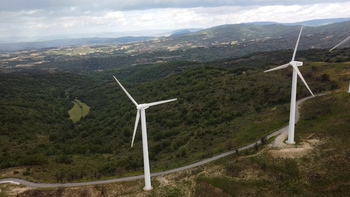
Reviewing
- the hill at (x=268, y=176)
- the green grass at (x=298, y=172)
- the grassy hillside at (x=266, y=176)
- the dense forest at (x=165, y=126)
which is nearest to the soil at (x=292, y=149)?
the hill at (x=268, y=176)

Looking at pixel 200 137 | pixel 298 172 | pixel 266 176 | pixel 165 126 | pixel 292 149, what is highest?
pixel 292 149

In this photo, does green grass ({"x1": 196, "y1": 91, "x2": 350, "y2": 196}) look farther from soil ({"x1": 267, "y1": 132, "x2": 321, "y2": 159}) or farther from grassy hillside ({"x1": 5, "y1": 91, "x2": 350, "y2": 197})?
soil ({"x1": 267, "y1": 132, "x2": 321, "y2": 159})

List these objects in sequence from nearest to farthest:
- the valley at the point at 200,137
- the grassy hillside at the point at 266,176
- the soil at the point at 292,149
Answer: the grassy hillside at the point at 266,176
the valley at the point at 200,137
the soil at the point at 292,149

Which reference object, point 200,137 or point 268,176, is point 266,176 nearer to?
point 268,176

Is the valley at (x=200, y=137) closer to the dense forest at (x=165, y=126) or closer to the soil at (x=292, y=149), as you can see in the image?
the dense forest at (x=165, y=126)

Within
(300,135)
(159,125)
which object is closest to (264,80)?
(159,125)

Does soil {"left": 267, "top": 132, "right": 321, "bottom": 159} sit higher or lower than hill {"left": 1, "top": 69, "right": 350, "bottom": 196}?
higher

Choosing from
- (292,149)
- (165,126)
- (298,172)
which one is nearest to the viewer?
(298,172)

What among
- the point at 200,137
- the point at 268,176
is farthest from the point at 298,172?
the point at 200,137

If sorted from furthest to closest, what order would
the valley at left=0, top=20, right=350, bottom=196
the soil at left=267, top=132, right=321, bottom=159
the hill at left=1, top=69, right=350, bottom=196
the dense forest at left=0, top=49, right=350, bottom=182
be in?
the dense forest at left=0, top=49, right=350, bottom=182 → the soil at left=267, top=132, right=321, bottom=159 → the valley at left=0, top=20, right=350, bottom=196 → the hill at left=1, top=69, right=350, bottom=196

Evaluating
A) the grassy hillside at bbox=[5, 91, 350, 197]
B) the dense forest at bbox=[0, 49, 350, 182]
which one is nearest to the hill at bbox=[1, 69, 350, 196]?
the grassy hillside at bbox=[5, 91, 350, 197]

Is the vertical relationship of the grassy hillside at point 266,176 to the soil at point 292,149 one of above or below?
below
